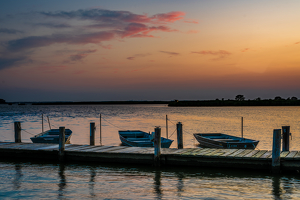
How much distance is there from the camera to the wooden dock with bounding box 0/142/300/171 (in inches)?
484

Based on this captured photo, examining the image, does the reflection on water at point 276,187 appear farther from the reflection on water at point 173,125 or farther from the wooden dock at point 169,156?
the reflection on water at point 173,125

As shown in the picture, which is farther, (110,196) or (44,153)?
(44,153)

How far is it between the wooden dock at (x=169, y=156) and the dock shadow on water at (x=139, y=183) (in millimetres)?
330

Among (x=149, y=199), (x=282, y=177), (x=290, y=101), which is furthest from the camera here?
(x=290, y=101)

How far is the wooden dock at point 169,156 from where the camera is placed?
40.4 ft

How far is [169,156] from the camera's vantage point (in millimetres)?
13430

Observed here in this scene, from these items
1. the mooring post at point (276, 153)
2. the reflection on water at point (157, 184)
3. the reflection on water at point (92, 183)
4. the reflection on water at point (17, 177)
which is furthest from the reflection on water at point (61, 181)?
the mooring post at point (276, 153)

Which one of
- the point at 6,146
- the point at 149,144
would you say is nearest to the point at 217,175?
the point at 149,144

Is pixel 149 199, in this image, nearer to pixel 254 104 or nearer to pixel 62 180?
pixel 62 180

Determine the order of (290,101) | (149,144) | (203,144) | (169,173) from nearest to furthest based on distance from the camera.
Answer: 1. (169,173)
2. (149,144)
3. (203,144)
4. (290,101)

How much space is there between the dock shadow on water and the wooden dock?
330 millimetres

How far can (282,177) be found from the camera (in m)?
11.6

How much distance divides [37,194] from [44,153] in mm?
5686

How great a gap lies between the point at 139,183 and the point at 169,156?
8.46ft
